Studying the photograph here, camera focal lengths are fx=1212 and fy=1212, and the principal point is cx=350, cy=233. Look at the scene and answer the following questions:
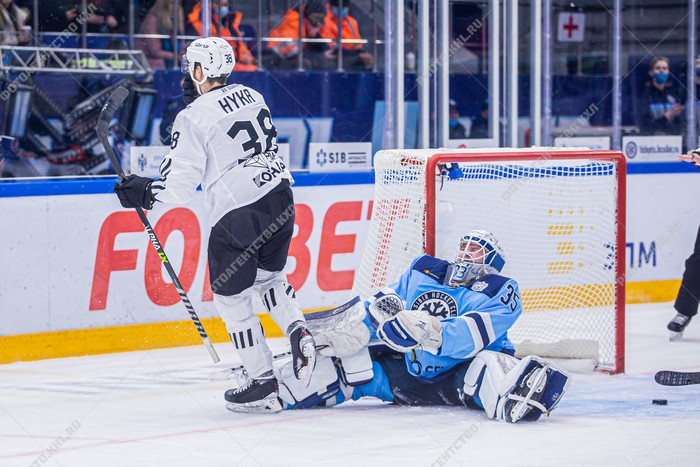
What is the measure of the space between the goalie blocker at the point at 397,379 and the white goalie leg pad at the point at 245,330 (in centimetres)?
13

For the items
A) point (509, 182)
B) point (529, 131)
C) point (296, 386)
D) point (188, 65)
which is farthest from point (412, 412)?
point (529, 131)

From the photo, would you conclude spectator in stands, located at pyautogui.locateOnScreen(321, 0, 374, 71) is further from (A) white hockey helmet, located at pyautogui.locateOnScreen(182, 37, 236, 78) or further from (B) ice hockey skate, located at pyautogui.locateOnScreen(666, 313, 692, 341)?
(A) white hockey helmet, located at pyautogui.locateOnScreen(182, 37, 236, 78)

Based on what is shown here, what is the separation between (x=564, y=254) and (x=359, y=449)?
8.92ft

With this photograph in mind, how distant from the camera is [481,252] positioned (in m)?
4.27

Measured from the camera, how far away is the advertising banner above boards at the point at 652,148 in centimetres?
779

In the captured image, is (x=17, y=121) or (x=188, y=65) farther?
(x=17, y=121)

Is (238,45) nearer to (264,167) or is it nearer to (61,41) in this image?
(61,41)

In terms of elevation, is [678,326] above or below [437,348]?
below

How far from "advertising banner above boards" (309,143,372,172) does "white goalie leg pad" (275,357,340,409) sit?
2.43m

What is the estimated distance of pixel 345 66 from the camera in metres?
7.12

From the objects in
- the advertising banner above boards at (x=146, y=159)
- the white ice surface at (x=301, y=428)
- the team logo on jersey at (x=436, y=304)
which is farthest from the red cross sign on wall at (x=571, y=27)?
the team logo on jersey at (x=436, y=304)

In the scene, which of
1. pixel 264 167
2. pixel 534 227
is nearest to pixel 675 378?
pixel 264 167

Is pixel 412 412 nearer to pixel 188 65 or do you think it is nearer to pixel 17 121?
pixel 188 65

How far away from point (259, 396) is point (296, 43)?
11.3 feet
